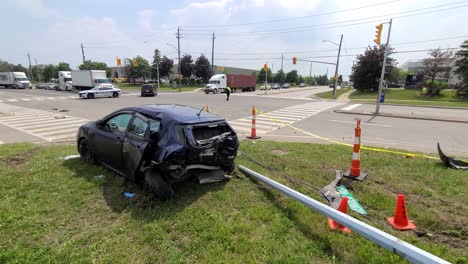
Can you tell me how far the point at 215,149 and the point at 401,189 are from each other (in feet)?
11.2

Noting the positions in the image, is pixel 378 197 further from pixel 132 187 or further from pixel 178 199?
pixel 132 187

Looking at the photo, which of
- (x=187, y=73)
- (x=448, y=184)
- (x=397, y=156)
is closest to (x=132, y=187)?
(x=448, y=184)

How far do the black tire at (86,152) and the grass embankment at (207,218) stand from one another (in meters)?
0.31

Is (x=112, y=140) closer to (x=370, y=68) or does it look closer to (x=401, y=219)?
(x=401, y=219)

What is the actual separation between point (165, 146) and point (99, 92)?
3230cm

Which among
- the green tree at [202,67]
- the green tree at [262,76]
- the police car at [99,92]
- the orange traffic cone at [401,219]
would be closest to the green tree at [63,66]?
the green tree at [202,67]

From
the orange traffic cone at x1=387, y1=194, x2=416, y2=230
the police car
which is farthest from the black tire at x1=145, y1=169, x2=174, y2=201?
the police car

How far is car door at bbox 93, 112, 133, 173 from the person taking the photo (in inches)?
193

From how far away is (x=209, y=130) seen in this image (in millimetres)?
4555

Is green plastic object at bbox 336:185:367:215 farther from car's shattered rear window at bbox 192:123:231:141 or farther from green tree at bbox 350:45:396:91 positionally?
green tree at bbox 350:45:396:91

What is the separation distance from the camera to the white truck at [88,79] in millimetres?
39781

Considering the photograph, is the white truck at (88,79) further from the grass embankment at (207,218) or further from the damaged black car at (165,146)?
the damaged black car at (165,146)

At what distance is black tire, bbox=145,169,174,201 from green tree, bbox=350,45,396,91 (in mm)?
52644

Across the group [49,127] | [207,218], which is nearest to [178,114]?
[207,218]
